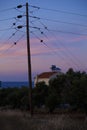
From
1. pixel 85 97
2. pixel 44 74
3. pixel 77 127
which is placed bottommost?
pixel 77 127

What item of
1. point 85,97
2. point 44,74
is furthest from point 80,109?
point 44,74

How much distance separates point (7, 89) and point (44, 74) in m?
38.8

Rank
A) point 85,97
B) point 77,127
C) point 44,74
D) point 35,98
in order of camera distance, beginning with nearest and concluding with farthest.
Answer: point 77,127, point 85,97, point 35,98, point 44,74

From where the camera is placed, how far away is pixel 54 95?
4919 centimetres

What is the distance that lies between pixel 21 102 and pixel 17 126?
37269 mm

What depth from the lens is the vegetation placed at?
42944 millimetres

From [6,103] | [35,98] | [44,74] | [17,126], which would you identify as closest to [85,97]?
[35,98]

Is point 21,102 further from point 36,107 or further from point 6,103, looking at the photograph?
point 6,103

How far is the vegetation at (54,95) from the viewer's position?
42.9m

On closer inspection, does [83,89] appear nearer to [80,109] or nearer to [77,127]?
[80,109]

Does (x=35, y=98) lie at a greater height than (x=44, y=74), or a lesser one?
lesser

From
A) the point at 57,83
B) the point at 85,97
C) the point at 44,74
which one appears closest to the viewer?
the point at 85,97

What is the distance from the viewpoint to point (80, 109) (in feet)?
148

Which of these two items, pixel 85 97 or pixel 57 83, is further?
pixel 57 83
